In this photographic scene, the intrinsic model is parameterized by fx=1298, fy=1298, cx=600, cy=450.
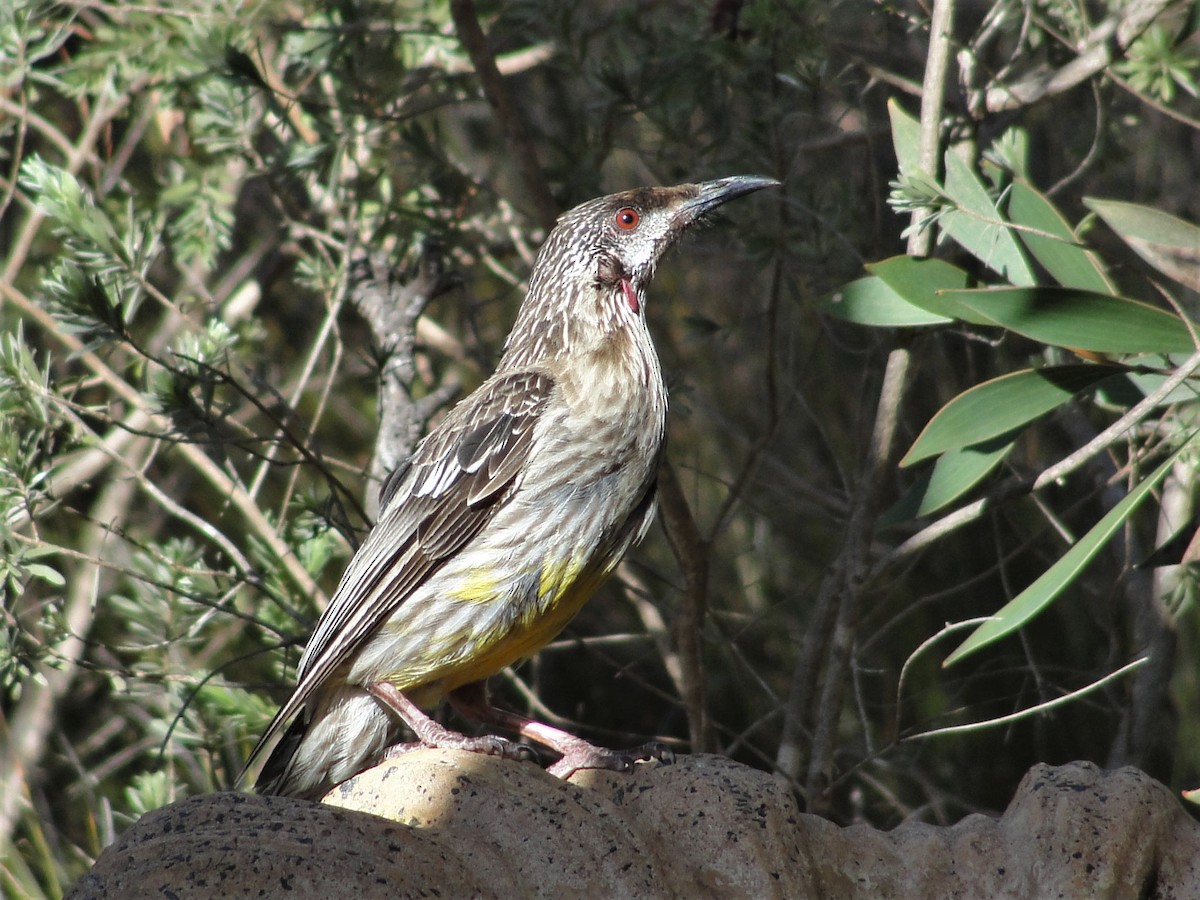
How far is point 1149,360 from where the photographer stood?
3730 millimetres

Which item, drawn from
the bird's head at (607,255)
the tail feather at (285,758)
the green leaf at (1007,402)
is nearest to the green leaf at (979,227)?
the green leaf at (1007,402)

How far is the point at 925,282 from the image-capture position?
3740mm

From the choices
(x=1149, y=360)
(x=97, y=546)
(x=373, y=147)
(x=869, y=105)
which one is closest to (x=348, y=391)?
(x=97, y=546)

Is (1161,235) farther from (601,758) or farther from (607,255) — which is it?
(601,758)

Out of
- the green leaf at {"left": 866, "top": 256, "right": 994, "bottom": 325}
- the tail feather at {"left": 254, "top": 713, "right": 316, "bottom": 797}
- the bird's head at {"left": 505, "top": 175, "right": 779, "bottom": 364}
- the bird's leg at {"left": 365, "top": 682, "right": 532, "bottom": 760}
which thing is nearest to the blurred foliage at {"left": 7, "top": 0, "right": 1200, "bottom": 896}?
the green leaf at {"left": 866, "top": 256, "right": 994, "bottom": 325}

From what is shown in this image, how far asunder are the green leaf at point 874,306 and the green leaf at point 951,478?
0.40 metres

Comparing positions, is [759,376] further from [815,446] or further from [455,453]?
[455,453]

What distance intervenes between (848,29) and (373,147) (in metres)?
2.77

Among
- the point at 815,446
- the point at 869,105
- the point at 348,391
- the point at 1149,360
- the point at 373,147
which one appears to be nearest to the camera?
the point at 1149,360

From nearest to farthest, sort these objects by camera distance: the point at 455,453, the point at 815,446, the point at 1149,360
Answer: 1. the point at 1149,360
2. the point at 455,453
3. the point at 815,446

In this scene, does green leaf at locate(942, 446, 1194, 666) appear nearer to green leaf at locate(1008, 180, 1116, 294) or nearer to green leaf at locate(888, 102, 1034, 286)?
green leaf at locate(1008, 180, 1116, 294)

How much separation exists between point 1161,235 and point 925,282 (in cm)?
65

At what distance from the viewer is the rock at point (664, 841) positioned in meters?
2.34

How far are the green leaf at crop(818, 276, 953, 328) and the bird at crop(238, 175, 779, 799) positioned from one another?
567mm
